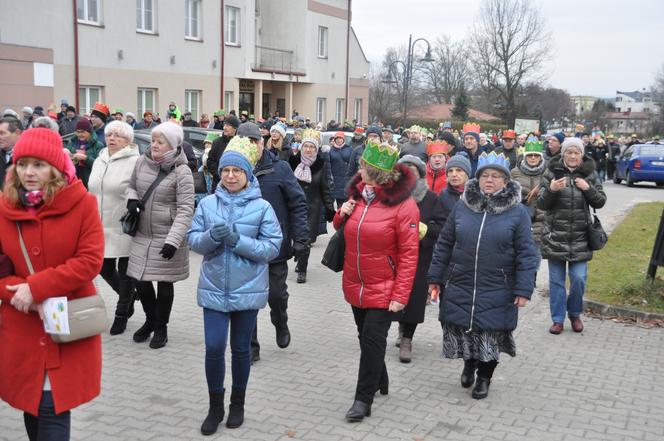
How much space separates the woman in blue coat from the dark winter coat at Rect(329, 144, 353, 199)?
332 inches

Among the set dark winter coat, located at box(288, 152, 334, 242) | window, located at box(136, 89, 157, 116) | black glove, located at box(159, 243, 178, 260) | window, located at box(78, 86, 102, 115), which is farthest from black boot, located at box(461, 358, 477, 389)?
window, located at box(136, 89, 157, 116)

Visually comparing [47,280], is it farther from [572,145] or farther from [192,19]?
[192,19]

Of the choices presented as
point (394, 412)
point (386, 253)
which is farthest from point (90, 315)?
point (394, 412)

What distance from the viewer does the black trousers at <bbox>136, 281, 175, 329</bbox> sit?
269 inches

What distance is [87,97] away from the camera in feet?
80.3

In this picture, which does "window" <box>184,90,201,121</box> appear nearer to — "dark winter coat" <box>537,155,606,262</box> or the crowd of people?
the crowd of people

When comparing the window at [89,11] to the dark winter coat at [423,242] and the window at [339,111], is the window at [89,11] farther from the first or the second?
the dark winter coat at [423,242]

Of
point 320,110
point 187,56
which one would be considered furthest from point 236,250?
point 320,110

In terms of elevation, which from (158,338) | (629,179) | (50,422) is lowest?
(629,179)

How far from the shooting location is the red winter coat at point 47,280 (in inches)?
141

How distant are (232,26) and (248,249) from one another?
27.6 meters

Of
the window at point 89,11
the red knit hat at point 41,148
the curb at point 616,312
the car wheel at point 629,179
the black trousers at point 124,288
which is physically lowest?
the car wheel at point 629,179

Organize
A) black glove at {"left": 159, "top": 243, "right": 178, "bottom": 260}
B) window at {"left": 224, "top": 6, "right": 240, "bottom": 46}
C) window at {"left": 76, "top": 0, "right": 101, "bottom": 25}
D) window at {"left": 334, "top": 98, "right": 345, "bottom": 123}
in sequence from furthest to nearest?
1. window at {"left": 334, "top": 98, "right": 345, "bottom": 123}
2. window at {"left": 224, "top": 6, "right": 240, "bottom": 46}
3. window at {"left": 76, "top": 0, "right": 101, "bottom": 25}
4. black glove at {"left": 159, "top": 243, "right": 178, "bottom": 260}

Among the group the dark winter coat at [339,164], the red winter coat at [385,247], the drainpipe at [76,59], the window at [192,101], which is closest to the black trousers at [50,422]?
the red winter coat at [385,247]
